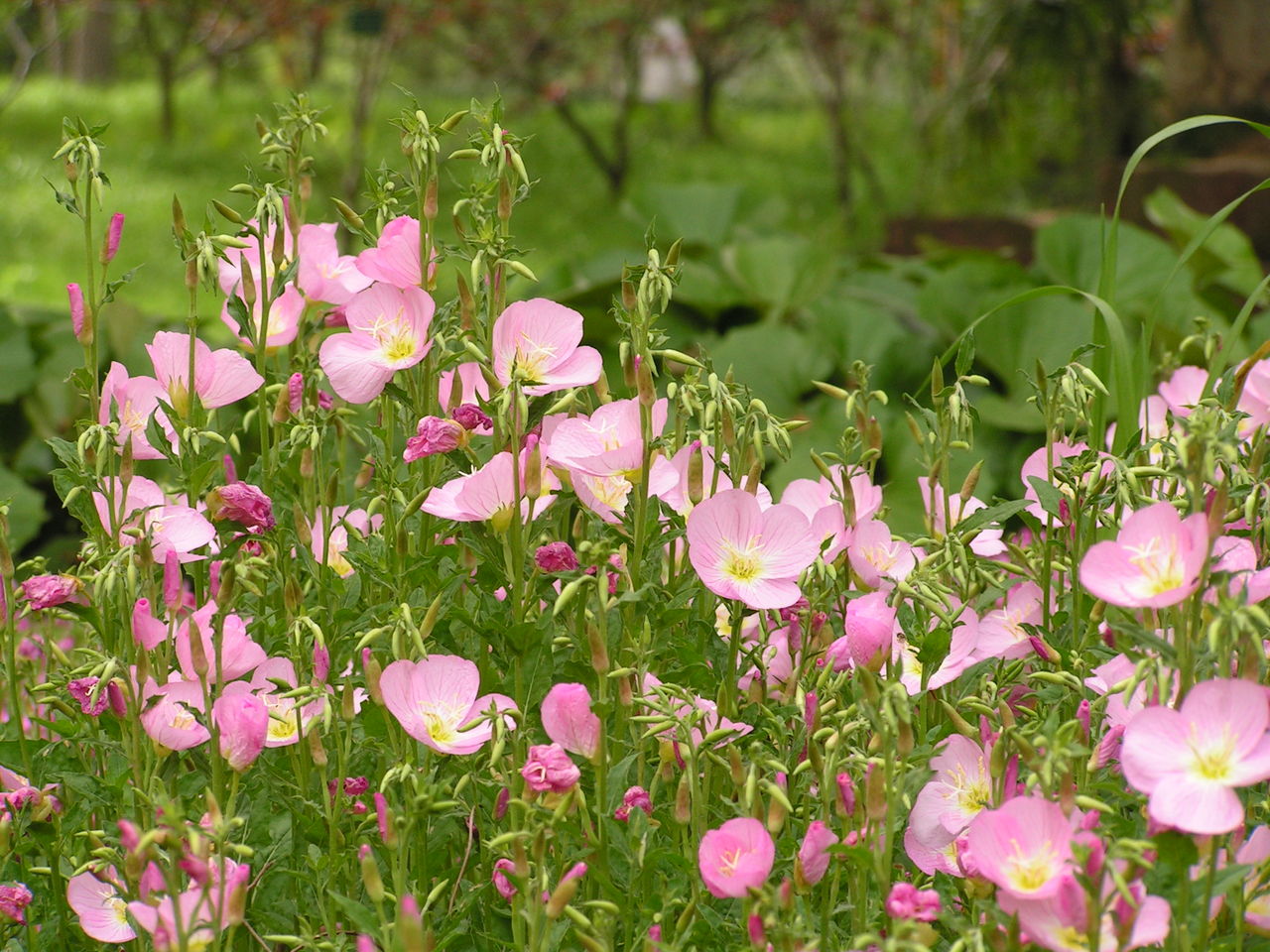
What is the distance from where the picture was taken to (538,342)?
3.76ft

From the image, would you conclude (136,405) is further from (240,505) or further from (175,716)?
(175,716)

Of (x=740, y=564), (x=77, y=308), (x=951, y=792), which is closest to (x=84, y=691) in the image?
(x=77, y=308)

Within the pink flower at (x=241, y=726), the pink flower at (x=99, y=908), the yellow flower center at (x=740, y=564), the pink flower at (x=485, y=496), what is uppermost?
the pink flower at (x=485, y=496)

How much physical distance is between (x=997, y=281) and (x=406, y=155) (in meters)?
2.81

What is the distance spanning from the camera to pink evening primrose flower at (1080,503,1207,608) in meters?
0.87

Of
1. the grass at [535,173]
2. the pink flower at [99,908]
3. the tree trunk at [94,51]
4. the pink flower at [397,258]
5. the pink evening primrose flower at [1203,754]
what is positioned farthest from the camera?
the tree trunk at [94,51]

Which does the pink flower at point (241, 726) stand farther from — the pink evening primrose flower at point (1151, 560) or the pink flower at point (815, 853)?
the pink evening primrose flower at point (1151, 560)

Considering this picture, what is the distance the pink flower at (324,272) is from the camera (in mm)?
1317

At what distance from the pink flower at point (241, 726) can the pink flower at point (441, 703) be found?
0.31 feet

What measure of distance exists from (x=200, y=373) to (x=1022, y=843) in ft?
2.49

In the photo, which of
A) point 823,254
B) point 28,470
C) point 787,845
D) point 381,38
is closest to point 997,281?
point 823,254

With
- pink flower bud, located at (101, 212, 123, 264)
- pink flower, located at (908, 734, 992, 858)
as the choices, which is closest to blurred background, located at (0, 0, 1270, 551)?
pink flower bud, located at (101, 212, 123, 264)

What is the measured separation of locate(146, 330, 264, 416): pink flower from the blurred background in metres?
0.12

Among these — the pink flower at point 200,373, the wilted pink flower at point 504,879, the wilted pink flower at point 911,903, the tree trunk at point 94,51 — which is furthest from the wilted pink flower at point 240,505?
the tree trunk at point 94,51
